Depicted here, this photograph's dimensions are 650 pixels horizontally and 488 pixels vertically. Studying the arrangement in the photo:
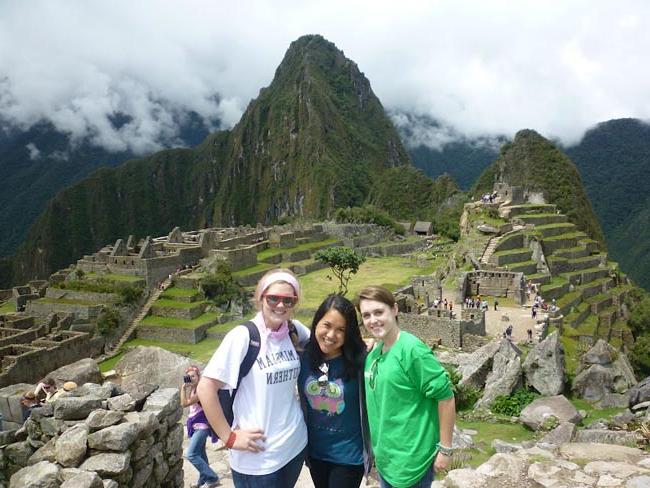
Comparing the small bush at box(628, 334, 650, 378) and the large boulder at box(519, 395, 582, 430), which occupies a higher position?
the large boulder at box(519, 395, 582, 430)

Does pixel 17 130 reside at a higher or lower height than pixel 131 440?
higher

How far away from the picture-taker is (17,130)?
188125 millimetres

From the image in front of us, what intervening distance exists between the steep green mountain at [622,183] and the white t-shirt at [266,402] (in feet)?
174

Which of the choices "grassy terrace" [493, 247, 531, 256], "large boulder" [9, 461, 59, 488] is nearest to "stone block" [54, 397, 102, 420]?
"large boulder" [9, 461, 59, 488]

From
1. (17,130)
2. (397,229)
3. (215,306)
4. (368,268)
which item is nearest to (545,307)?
(215,306)

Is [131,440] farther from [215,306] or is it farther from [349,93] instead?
[349,93]

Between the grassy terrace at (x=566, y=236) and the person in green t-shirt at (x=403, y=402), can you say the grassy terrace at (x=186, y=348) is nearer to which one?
the grassy terrace at (x=566, y=236)

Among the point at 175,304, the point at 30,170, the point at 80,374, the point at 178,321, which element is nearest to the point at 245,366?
the point at 80,374

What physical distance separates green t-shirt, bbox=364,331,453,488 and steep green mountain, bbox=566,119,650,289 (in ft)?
173

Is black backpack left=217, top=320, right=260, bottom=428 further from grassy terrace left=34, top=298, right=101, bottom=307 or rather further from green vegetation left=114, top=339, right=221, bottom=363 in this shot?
grassy terrace left=34, top=298, right=101, bottom=307

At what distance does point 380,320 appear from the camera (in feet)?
11.8

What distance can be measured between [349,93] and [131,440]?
17502 centimetres

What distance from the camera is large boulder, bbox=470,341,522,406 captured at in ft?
32.6

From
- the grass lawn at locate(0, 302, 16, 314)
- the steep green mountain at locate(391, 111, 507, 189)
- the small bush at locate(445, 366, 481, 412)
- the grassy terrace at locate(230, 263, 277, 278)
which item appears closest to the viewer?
the small bush at locate(445, 366, 481, 412)
